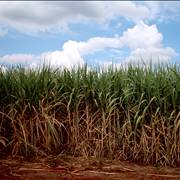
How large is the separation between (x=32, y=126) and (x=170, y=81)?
2.26 meters

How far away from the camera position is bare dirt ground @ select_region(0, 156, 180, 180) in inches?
247

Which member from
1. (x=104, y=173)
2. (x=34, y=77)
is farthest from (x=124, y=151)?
(x=34, y=77)

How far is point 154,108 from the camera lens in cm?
729

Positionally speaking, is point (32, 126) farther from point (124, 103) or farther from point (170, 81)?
point (170, 81)

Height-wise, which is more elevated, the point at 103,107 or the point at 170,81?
the point at 170,81

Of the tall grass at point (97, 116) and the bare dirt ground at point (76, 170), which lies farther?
the tall grass at point (97, 116)

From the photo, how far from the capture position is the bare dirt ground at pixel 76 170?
629cm

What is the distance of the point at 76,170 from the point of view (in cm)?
655

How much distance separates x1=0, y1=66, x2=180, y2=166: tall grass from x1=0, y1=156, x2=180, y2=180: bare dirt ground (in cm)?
21

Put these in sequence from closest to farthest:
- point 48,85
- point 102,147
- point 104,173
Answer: point 104,173, point 102,147, point 48,85

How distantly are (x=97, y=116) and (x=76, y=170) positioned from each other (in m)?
1.06

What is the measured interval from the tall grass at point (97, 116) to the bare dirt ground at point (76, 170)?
0.21 m

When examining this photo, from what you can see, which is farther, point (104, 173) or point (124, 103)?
point (124, 103)

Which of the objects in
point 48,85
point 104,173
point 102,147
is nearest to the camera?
point 104,173
